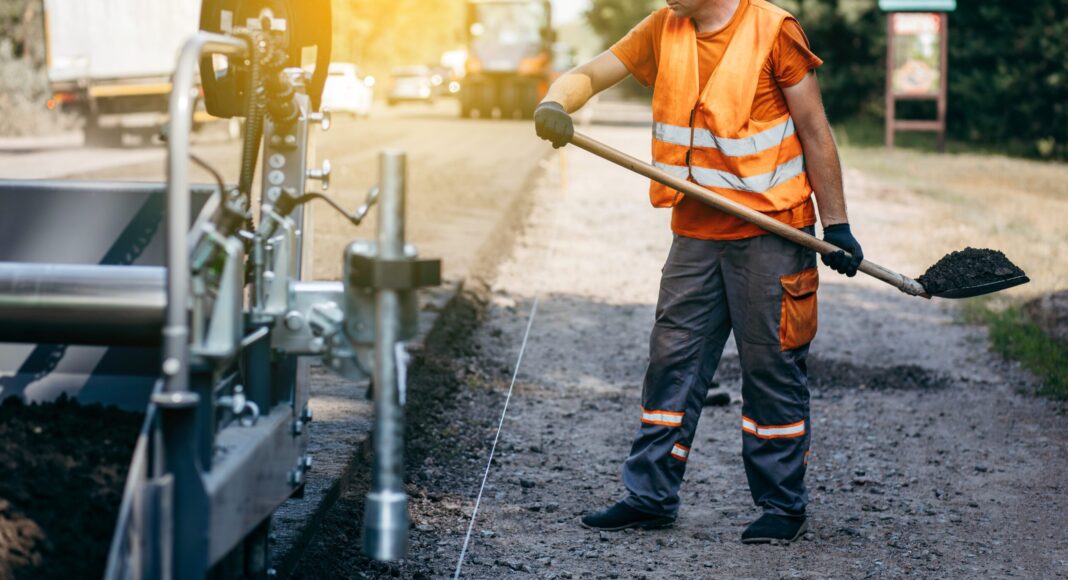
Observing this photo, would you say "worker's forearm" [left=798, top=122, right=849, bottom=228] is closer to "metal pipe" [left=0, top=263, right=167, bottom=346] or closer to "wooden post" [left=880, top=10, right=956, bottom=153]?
"metal pipe" [left=0, top=263, right=167, bottom=346]

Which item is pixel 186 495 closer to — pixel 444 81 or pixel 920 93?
pixel 920 93

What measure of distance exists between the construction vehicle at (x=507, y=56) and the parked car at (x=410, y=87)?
1306 centimetres

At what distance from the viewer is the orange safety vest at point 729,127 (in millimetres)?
4422

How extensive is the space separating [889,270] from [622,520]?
1.31 m

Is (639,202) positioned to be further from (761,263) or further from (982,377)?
(761,263)

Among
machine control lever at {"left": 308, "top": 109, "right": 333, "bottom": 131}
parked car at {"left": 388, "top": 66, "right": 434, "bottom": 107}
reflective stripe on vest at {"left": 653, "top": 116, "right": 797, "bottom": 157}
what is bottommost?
reflective stripe on vest at {"left": 653, "top": 116, "right": 797, "bottom": 157}

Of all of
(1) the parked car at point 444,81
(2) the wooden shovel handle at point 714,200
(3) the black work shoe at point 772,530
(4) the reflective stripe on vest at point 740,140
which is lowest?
(3) the black work shoe at point 772,530

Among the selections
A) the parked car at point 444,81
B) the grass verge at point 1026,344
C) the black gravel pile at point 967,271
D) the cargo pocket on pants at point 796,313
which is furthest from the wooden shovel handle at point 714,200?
the parked car at point 444,81

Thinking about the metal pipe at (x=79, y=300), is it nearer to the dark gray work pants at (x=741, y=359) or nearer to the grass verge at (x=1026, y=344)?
the dark gray work pants at (x=741, y=359)

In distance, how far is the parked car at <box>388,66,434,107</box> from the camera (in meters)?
54.9

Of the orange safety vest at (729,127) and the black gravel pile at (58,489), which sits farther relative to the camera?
the orange safety vest at (729,127)

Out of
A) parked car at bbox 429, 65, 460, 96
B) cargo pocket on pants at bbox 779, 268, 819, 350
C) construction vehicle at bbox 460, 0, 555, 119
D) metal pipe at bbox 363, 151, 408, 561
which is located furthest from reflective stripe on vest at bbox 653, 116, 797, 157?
parked car at bbox 429, 65, 460, 96

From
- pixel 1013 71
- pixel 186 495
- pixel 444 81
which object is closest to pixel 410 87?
pixel 444 81

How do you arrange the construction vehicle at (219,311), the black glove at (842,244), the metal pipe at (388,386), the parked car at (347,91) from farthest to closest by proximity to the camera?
the parked car at (347,91) < the black glove at (842,244) < the metal pipe at (388,386) < the construction vehicle at (219,311)
